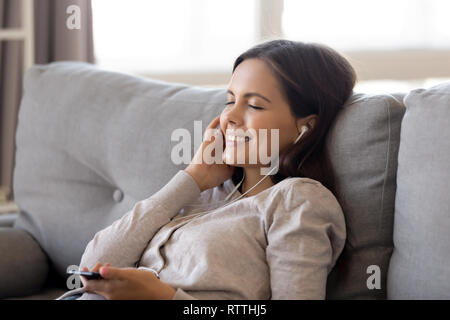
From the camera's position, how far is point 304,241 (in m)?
1.14

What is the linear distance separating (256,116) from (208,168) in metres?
0.22

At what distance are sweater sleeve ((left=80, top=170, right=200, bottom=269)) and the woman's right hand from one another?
0.03m

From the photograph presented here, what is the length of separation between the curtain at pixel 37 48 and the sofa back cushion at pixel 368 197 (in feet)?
4.85

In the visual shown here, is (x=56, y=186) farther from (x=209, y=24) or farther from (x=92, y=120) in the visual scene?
(x=209, y=24)

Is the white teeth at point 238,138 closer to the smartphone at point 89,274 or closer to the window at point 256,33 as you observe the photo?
the smartphone at point 89,274

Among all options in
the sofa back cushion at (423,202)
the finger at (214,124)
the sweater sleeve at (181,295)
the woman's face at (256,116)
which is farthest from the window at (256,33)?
the sweater sleeve at (181,295)

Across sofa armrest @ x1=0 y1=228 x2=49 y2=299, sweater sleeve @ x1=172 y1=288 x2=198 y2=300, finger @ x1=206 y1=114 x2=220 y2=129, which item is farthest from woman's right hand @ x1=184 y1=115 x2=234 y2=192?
sofa armrest @ x1=0 y1=228 x2=49 y2=299

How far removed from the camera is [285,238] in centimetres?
116

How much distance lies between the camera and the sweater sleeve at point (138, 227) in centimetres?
133

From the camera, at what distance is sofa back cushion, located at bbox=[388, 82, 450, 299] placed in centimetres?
113

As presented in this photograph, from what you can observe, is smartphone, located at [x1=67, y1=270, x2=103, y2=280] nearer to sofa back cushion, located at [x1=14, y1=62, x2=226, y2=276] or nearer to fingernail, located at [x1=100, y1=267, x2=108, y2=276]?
fingernail, located at [x1=100, y1=267, x2=108, y2=276]

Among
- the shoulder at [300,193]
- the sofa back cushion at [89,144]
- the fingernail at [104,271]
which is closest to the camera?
the fingernail at [104,271]

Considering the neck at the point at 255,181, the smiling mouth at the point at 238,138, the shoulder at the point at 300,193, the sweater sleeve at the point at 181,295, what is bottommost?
the sweater sleeve at the point at 181,295

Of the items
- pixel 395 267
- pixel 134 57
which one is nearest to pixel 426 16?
pixel 134 57
